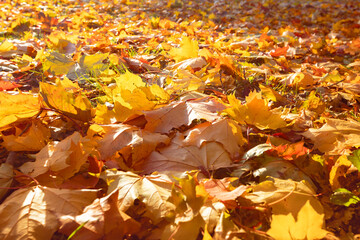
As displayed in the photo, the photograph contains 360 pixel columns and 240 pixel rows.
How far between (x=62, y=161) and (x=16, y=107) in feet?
0.86

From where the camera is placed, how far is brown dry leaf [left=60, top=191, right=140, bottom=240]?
604 mm

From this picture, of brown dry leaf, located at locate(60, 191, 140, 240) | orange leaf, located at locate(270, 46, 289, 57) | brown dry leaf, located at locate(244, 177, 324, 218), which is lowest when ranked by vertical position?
orange leaf, located at locate(270, 46, 289, 57)

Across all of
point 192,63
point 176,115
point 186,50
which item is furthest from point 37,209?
point 186,50

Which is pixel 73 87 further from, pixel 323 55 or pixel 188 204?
pixel 323 55

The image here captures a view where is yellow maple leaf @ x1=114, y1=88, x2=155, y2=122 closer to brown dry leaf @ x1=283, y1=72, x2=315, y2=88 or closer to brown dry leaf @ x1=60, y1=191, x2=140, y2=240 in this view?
brown dry leaf @ x1=60, y1=191, x2=140, y2=240

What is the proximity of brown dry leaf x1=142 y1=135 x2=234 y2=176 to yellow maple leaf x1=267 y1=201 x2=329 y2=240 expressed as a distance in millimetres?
304

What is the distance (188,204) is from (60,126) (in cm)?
71

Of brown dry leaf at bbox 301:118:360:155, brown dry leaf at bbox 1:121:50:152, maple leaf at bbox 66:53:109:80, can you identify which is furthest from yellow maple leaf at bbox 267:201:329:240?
maple leaf at bbox 66:53:109:80

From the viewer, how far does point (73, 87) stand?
1443 millimetres

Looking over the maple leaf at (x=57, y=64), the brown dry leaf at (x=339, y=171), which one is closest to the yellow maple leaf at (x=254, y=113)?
the brown dry leaf at (x=339, y=171)

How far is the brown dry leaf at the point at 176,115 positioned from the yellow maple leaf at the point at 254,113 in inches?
2.8

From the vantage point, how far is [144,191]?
0.73 metres

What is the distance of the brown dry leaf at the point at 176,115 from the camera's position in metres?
1.00

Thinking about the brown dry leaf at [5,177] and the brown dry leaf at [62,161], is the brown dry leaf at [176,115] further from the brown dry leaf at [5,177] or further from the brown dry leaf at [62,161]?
the brown dry leaf at [5,177]
